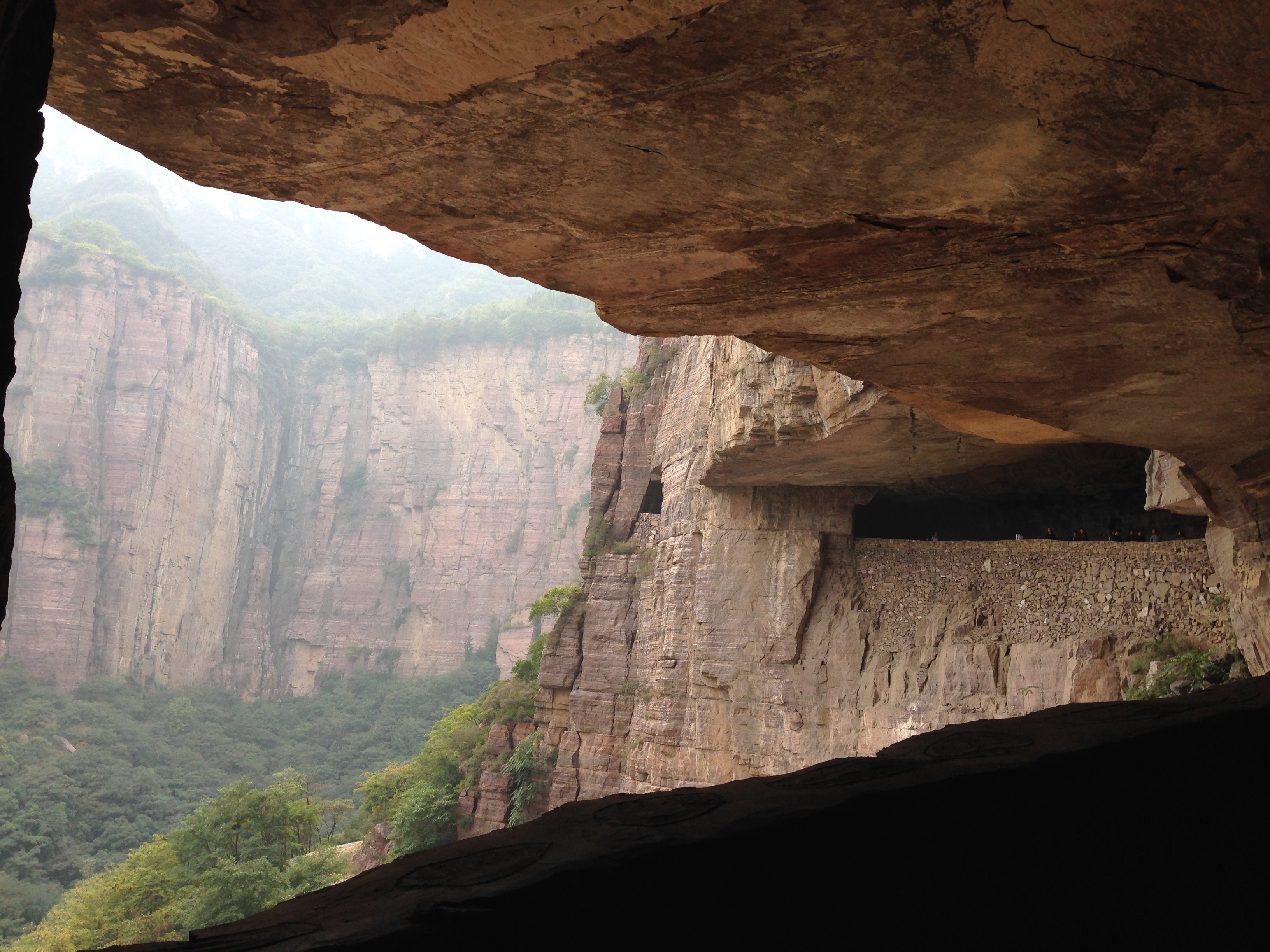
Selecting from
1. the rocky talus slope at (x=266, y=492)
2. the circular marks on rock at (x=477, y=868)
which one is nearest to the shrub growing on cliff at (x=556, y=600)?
the circular marks on rock at (x=477, y=868)

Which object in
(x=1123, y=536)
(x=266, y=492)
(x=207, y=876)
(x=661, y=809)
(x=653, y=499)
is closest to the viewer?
(x=661, y=809)

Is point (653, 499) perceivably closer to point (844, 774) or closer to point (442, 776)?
point (442, 776)

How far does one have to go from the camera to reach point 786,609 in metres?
17.3

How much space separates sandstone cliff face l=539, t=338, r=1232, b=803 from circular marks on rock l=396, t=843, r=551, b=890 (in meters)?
9.77

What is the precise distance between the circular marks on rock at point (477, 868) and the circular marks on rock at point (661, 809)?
11.6 inches

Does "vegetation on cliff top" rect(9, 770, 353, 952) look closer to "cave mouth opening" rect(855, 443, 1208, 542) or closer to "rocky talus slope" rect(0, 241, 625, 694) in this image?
"cave mouth opening" rect(855, 443, 1208, 542)

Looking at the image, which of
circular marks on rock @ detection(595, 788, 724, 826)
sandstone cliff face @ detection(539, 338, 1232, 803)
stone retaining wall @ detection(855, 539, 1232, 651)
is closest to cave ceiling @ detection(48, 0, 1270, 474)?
circular marks on rock @ detection(595, 788, 724, 826)

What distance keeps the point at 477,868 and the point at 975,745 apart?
199 centimetres

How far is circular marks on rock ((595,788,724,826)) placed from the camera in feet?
9.83

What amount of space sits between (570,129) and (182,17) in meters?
1.47

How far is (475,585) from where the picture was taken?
55875 millimetres

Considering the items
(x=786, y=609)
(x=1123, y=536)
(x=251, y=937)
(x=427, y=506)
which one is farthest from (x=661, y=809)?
(x=427, y=506)

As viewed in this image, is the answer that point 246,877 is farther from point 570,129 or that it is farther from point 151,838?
point 570,129

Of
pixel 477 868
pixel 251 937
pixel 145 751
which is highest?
pixel 477 868
